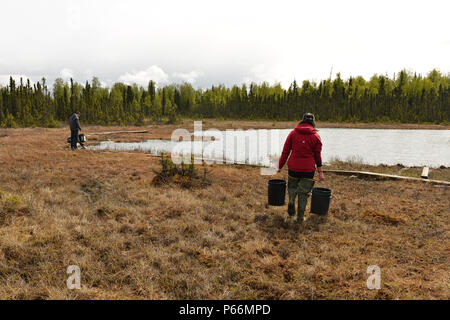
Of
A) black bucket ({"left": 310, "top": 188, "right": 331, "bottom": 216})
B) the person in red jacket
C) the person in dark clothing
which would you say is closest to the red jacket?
the person in red jacket

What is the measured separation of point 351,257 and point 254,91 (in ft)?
293

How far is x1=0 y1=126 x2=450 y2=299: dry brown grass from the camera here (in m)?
3.99

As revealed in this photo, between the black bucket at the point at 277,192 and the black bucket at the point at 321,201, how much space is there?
0.76 meters

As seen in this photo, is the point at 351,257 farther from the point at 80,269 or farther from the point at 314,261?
the point at 80,269

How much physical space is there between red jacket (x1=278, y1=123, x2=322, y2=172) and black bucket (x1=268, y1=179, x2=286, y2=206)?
1140mm

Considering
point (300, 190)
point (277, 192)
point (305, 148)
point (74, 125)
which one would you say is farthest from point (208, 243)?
point (74, 125)

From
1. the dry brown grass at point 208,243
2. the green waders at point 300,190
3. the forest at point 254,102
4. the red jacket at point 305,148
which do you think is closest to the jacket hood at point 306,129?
the red jacket at point 305,148

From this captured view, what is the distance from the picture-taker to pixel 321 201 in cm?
695

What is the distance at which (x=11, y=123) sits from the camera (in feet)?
128

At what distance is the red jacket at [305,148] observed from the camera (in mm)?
6039

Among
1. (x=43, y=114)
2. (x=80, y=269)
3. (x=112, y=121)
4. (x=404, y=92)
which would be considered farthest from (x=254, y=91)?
(x=80, y=269)

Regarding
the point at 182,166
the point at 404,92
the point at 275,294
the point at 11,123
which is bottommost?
the point at 275,294

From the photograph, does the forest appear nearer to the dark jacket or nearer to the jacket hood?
the dark jacket
